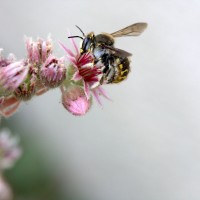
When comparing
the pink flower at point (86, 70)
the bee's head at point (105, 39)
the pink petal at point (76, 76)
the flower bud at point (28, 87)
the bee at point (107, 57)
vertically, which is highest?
the bee's head at point (105, 39)

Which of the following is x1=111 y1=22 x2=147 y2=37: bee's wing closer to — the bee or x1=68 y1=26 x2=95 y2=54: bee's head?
the bee

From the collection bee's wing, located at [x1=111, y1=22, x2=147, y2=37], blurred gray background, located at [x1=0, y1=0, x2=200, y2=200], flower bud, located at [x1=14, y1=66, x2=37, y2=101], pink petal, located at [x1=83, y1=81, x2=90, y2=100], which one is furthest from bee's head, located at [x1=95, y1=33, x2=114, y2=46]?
blurred gray background, located at [x1=0, y1=0, x2=200, y2=200]

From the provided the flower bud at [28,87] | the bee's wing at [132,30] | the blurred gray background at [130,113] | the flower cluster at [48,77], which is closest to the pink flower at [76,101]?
the flower cluster at [48,77]

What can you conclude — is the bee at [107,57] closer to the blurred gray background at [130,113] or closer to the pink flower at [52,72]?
the pink flower at [52,72]

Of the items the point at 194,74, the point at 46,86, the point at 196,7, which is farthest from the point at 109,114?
the point at 46,86

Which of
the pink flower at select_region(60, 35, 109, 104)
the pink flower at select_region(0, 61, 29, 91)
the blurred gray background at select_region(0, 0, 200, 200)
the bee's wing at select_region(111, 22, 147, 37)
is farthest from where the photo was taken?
the blurred gray background at select_region(0, 0, 200, 200)

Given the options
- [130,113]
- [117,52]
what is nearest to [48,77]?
[117,52]

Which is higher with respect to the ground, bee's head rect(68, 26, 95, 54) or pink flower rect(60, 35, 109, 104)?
bee's head rect(68, 26, 95, 54)
